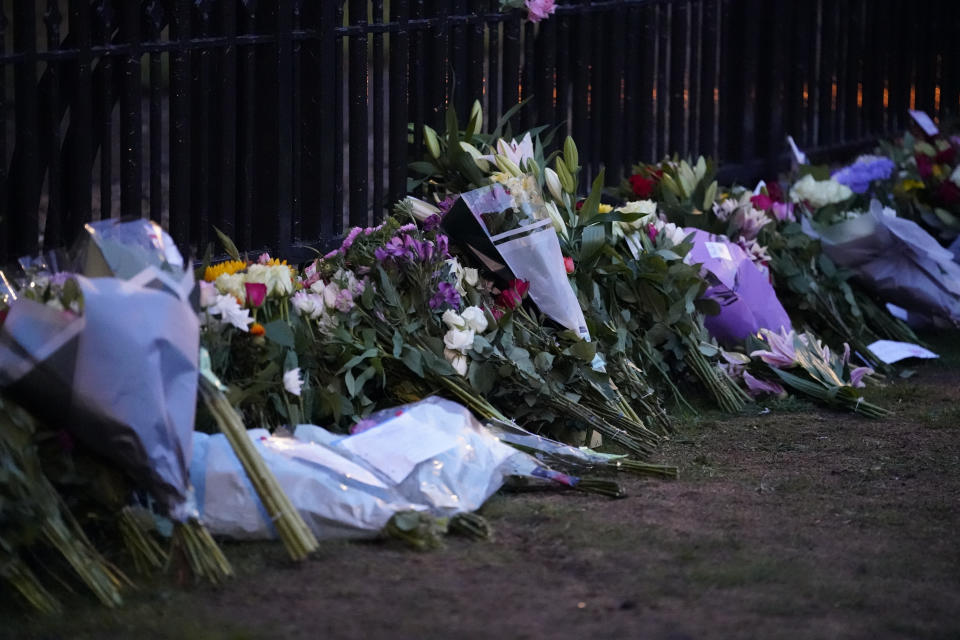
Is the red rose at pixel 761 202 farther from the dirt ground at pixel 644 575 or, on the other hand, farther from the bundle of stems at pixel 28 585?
the bundle of stems at pixel 28 585

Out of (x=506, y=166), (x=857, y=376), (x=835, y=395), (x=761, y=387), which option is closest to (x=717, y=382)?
(x=761, y=387)

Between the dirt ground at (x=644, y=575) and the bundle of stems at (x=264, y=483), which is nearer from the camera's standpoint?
the dirt ground at (x=644, y=575)

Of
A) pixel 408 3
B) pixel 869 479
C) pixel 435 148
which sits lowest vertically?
pixel 869 479

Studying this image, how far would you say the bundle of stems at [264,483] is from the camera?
3.06 m

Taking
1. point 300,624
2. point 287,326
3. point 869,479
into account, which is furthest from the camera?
point 869,479

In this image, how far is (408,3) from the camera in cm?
512

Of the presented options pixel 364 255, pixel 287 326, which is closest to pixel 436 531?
pixel 287 326

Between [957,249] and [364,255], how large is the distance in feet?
11.6

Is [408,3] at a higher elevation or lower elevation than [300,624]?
higher

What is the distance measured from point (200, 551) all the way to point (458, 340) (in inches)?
46.4

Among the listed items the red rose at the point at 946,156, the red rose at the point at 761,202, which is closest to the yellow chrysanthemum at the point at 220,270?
A: the red rose at the point at 761,202

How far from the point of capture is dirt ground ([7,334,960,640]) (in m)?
2.76

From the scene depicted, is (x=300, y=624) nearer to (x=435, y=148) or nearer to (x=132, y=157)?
(x=132, y=157)

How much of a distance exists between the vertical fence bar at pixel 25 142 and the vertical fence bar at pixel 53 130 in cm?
4
